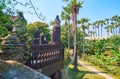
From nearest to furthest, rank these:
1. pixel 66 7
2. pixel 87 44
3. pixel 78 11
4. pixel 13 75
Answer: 1. pixel 13 75
2. pixel 78 11
3. pixel 66 7
4. pixel 87 44

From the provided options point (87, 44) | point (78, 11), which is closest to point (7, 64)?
point (78, 11)

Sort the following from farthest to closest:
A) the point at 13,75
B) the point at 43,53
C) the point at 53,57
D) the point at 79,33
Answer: the point at 79,33 → the point at 53,57 → the point at 43,53 → the point at 13,75

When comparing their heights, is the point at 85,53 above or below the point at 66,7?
below

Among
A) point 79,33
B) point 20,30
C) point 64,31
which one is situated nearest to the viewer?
point 20,30

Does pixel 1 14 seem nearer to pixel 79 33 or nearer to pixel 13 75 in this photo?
pixel 13 75

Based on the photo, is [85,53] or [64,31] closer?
[85,53]

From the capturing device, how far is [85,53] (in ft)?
194

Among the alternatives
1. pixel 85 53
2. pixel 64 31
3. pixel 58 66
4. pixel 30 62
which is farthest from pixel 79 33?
pixel 30 62

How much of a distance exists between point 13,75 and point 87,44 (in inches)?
2069

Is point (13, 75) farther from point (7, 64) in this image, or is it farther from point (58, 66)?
point (58, 66)

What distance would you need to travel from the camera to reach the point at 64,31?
6662 centimetres

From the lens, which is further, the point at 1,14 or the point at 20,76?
the point at 20,76

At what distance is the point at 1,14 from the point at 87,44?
180 feet

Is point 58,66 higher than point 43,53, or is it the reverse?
point 43,53
